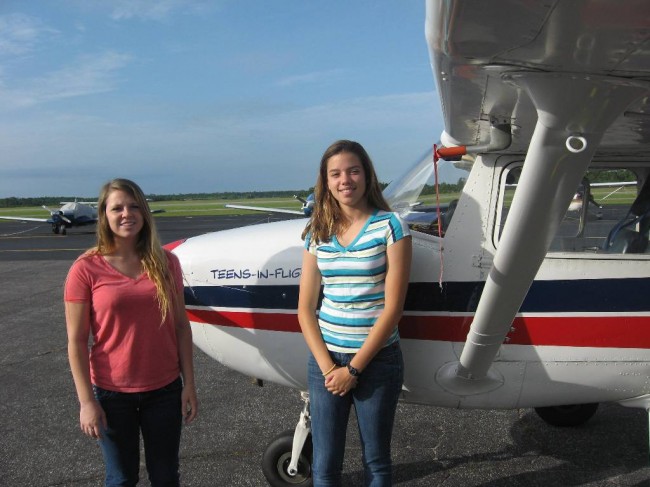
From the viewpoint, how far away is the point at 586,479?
3.14 meters

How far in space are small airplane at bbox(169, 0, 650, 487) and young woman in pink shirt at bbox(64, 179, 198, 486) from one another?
612 mm

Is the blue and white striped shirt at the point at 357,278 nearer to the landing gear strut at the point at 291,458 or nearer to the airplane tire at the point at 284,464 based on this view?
the landing gear strut at the point at 291,458

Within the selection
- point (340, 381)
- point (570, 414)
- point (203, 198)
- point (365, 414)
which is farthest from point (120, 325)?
point (203, 198)

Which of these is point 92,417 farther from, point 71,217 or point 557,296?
point 71,217

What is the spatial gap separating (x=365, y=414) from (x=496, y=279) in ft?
2.25

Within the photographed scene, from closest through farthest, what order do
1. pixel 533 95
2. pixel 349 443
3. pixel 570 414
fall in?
pixel 533 95, pixel 349 443, pixel 570 414

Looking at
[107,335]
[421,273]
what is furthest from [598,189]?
[107,335]

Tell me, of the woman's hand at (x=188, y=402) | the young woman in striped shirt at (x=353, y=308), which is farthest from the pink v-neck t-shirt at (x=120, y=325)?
the young woman in striped shirt at (x=353, y=308)

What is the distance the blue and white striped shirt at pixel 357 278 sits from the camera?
6.75ft

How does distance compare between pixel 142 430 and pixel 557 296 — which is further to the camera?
pixel 557 296

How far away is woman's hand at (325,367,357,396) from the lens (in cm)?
208

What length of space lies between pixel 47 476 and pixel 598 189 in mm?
3364

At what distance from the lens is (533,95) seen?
1.49 metres

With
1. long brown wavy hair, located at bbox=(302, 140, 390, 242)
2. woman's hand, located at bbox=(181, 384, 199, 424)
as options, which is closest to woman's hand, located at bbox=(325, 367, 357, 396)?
long brown wavy hair, located at bbox=(302, 140, 390, 242)
